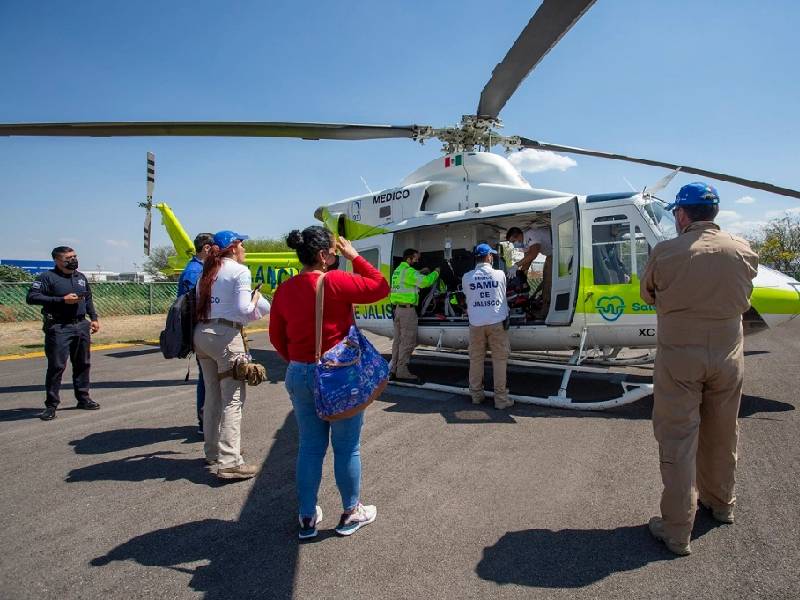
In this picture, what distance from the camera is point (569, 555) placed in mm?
2566

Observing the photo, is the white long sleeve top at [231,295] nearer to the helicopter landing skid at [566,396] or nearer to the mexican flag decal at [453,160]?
the helicopter landing skid at [566,396]

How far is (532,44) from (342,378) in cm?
377

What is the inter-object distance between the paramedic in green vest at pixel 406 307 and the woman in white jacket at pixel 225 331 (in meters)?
3.43

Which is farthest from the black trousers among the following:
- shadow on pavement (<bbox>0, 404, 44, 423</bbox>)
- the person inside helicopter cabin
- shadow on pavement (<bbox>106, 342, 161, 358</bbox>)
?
the person inside helicopter cabin

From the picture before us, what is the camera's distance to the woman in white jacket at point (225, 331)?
3648 millimetres

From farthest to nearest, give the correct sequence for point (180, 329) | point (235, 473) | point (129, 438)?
point (129, 438) → point (180, 329) → point (235, 473)

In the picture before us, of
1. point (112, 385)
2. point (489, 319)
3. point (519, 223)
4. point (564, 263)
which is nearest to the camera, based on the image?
point (489, 319)

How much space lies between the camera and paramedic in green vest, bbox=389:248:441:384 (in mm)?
7008

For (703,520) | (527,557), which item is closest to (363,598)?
(527,557)

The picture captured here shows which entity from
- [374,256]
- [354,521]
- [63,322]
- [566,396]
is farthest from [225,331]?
[374,256]

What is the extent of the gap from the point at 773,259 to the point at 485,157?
137 ft

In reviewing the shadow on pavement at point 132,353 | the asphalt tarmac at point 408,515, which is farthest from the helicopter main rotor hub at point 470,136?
the shadow on pavement at point 132,353

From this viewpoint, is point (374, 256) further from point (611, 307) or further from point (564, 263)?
point (611, 307)

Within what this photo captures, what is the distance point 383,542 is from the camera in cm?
274
